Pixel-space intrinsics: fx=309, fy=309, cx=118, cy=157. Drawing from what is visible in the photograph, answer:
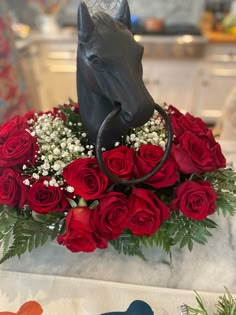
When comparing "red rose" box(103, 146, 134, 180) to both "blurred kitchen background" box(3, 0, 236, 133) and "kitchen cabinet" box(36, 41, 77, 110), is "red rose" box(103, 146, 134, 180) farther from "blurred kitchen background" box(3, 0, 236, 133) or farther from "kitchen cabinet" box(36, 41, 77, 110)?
"kitchen cabinet" box(36, 41, 77, 110)

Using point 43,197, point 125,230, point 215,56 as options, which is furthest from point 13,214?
point 215,56

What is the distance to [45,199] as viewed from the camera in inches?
21.8

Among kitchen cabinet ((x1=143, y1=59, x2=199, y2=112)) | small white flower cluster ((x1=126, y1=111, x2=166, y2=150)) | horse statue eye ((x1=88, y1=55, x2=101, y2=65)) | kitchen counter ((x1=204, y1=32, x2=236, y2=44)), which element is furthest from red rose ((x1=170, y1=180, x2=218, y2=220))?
kitchen counter ((x1=204, y1=32, x2=236, y2=44))

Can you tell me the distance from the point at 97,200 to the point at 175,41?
1.90 m

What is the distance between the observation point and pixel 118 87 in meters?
0.49

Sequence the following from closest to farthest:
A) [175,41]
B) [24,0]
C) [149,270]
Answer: [149,270]
[175,41]
[24,0]

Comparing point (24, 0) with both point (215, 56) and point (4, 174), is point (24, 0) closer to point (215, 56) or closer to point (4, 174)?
point (215, 56)

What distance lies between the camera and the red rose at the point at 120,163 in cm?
55

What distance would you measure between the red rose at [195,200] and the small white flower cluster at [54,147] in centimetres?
20

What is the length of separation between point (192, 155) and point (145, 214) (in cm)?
15

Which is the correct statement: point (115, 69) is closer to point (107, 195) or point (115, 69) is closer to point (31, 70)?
point (107, 195)

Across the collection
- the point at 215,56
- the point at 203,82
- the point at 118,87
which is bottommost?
the point at 203,82

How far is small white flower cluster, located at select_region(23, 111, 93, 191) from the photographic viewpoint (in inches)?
23.2

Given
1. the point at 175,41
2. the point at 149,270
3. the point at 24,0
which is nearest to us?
the point at 149,270
